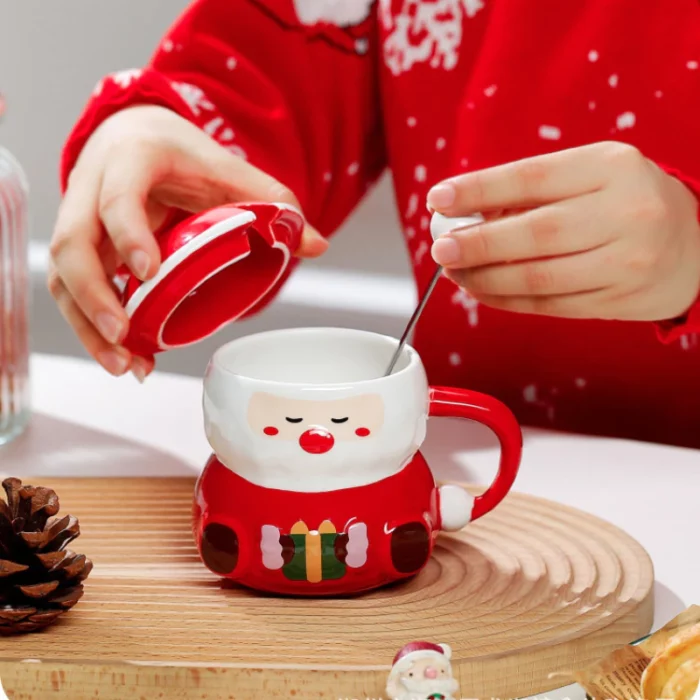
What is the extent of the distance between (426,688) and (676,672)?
103 millimetres

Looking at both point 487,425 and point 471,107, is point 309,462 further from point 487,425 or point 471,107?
point 471,107

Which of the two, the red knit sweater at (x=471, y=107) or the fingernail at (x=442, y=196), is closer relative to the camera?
the fingernail at (x=442, y=196)

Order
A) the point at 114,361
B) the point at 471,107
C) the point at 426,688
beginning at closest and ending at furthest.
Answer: the point at 426,688 < the point at 114,361 < the point at 471,107

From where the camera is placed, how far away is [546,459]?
0.77 meters

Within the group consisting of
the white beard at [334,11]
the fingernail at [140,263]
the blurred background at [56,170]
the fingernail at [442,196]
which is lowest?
the blurred background at [56,170]

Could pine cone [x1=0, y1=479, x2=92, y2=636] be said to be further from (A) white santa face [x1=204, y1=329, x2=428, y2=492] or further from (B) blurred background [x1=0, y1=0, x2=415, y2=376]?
(B) blurred background [x1=0, y1=0, x2=415, y2=376]

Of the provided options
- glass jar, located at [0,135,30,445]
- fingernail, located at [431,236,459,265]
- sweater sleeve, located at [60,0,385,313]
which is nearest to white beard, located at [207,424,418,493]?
fingernail, located at [431,236,459,265]

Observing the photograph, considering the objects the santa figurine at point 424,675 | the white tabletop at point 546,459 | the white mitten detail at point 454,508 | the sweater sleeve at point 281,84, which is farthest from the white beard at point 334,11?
the santa figurine at point 424,675

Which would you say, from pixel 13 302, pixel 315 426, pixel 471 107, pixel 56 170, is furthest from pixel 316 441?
pixel 56 170

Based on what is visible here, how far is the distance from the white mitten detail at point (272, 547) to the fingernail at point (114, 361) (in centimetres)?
20

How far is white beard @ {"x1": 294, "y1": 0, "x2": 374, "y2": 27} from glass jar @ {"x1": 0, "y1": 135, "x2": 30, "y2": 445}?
0.33m

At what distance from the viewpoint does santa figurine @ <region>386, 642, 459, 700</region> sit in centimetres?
43

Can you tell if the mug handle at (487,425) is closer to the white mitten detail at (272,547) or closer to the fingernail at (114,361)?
the white mitten detail at (272,547)

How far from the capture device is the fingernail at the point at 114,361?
675 millimetres
